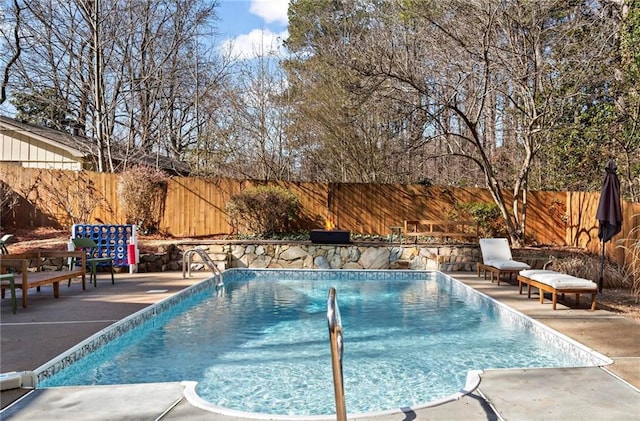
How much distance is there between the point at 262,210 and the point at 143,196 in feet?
10.9

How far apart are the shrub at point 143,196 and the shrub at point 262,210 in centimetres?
208

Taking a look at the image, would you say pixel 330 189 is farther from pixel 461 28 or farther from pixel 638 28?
pixel 638 28

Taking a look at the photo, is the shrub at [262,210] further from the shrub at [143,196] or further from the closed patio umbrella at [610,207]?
the closed patio umbrella at [610,207]

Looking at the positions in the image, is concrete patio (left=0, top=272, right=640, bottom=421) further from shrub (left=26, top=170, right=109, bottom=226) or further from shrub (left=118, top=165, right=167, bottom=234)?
shrub (left=26, top=170, right=109, bottom=226)

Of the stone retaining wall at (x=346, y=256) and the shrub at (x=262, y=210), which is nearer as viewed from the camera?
the stone retaining wall at (x=346, y=256)

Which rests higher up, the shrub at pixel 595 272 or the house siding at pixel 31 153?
the house siding at pixel 31 153

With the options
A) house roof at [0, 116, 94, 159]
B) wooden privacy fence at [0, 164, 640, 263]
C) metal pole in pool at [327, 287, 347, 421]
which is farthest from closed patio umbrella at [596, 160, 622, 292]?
house roof at [0, 116, 94, 159]

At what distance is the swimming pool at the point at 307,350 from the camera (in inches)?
164

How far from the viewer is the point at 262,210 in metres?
13.0

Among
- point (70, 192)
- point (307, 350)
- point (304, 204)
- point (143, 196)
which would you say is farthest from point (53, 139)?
point (307, 350)

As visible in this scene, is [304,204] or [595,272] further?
[304,204]

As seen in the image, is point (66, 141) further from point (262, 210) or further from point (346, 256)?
point (346, 256)

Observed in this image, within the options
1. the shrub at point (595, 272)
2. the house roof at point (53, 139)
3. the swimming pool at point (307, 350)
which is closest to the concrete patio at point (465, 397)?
the swimming pool at point (307, 350)

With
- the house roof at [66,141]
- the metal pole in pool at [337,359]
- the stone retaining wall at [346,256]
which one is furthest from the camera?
the house roof at [66,141]
